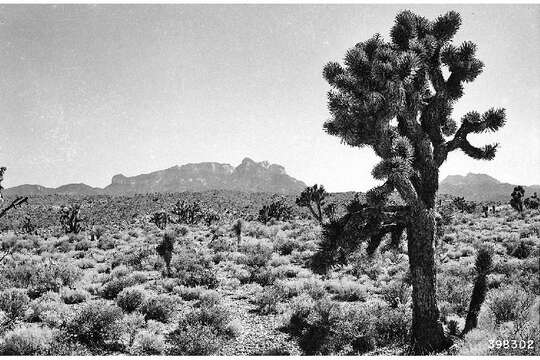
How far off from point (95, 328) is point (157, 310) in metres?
2.19

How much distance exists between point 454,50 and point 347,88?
9.76 ft

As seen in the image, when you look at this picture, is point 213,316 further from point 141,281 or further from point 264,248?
point 264,248

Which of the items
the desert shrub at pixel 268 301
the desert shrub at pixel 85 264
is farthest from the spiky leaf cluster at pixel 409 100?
the desert shrub at pixel 85 264

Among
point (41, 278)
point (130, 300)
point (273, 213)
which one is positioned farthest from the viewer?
point (273, 213)

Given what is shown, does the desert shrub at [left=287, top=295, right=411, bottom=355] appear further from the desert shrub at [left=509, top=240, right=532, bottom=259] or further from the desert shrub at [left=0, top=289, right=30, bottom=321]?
the desert shrub at [left=509, top=240, right=532, bottom=259]

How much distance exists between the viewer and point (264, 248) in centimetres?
2155

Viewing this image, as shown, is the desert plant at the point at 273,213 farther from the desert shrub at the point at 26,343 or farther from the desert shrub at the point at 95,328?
the desert shrub at the point at 26,343

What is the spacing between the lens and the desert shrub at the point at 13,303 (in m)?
9.80

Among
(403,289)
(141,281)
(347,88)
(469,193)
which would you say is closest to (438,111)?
(347,88)

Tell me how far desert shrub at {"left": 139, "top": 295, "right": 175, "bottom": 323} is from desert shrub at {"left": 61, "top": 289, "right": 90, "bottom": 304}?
104 inches

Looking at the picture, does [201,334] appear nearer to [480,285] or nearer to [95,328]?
[95,328]

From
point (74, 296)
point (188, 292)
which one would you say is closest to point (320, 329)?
point (188, 292)

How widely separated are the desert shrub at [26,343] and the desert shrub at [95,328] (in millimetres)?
533

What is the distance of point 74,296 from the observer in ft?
38.5
